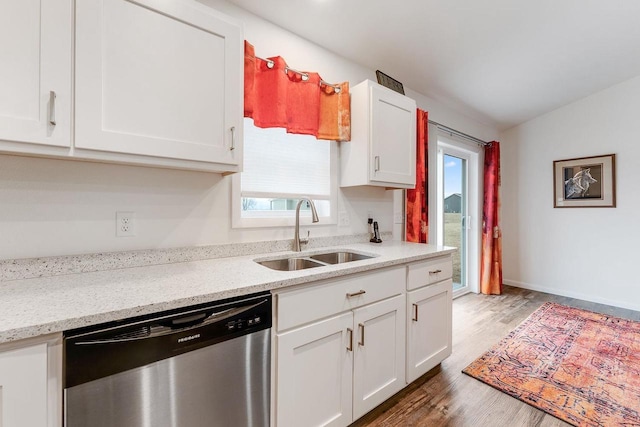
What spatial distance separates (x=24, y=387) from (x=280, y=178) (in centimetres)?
153

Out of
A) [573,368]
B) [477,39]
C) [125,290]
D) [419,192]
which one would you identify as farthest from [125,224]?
[573,368]

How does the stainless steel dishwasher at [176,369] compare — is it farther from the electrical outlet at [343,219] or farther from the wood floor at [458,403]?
the electrical outlet at [343,219]

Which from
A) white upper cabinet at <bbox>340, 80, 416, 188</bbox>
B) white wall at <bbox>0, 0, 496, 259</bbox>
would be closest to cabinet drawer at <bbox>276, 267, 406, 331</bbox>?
white wall at <bbox>0, 0, 496, 259</bbox>

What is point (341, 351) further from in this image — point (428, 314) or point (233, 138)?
point (233, 138)

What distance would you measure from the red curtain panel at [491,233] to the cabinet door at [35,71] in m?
4.40

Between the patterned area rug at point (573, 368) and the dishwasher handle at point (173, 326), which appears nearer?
the dishwasher handle at point (173, 326)

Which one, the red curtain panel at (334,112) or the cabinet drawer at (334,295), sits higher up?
the red curtain panel at (334,112)

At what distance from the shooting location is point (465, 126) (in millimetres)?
3660

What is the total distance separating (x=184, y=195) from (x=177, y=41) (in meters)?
0.73

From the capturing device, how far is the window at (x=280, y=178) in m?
1.84

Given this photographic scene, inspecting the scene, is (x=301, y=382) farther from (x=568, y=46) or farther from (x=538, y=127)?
(x=538, y=127)

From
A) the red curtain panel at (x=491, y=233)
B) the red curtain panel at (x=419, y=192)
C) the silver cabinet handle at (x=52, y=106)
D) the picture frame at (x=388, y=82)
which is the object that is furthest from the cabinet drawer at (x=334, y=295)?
the red curtain panel at (x=491, y=233)

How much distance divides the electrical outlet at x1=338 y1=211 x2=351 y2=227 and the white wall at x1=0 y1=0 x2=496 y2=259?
0.50 metres

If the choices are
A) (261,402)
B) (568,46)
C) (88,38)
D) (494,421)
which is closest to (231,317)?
(261,402)
